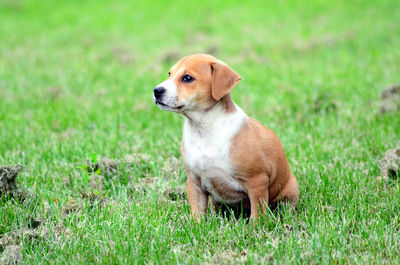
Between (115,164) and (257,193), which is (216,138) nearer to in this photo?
(257,193)

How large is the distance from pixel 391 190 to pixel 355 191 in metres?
0.32

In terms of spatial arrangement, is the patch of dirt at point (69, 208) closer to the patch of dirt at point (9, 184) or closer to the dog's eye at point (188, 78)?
the patch of dirt at point (9, 184)

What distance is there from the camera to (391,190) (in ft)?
13.8

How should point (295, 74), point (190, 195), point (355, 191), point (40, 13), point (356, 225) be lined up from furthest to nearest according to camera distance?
point (40, 13), point (295, 74), point (355, 191), point (190, 195), point (356, 225)

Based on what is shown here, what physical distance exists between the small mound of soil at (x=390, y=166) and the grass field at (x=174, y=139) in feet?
0.34

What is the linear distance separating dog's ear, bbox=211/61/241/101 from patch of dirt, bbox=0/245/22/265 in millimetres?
1740

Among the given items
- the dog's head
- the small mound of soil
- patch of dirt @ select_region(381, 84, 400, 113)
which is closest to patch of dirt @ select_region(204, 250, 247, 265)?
the dog's head

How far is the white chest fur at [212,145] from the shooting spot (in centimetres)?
366

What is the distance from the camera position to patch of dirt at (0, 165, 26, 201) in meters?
4.05

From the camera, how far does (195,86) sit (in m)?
3.69

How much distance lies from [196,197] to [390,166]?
192 cm

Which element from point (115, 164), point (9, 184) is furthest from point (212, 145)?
point (9, 184)

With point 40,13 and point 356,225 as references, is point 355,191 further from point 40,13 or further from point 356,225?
point 40,13

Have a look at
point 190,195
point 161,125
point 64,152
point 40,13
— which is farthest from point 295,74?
point 40,13
